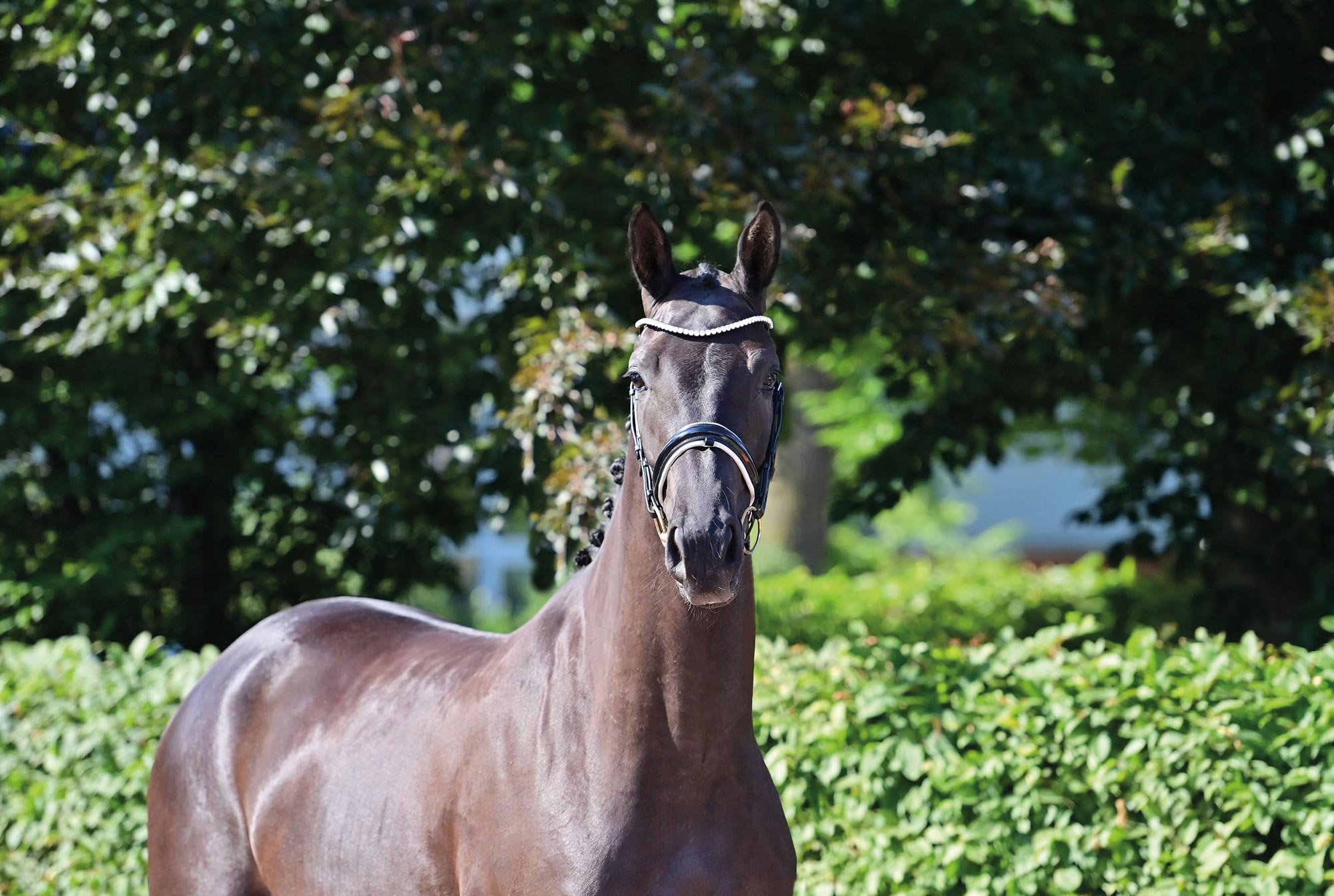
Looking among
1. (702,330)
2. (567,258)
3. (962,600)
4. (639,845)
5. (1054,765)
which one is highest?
(702,330)

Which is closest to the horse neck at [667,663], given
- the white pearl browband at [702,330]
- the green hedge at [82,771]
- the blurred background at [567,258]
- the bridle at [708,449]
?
the bridle at [708,449]

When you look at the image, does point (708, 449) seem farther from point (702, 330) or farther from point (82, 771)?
point (82, 771)

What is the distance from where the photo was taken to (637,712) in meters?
2.52

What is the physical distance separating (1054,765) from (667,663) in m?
2.35

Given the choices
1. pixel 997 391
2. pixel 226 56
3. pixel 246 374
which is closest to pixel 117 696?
pixel 246 374

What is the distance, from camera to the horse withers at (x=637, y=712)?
235cm

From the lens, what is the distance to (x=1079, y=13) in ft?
24.8

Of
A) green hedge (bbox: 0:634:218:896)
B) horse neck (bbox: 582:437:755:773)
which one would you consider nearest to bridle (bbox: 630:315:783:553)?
horse neck (bbox: 582:437:755:773)

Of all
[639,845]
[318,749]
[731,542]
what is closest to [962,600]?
[318,749]

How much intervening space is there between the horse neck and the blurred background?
2.56 metres

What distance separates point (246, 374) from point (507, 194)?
2.59m

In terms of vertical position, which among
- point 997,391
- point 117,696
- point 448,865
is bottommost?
point 117,696

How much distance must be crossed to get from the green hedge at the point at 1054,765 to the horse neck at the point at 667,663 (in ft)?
6.55

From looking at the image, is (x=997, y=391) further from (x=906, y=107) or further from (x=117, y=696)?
(x=117, y=696)
